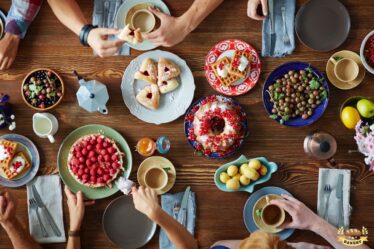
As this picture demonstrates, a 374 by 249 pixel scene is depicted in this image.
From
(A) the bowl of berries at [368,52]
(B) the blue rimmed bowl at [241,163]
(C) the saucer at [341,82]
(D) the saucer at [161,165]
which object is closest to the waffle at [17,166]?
(D) the saucer at [161,165]

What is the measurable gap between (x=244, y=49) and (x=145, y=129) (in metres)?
0.62

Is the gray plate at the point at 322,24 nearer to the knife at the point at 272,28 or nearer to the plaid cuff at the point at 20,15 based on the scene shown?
the knife at the point at 272,28

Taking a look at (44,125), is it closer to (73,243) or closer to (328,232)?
(73,243)

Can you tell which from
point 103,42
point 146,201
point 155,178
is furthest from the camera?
point 155,178

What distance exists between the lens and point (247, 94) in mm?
2113

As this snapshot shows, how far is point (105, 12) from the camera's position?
7.00ft

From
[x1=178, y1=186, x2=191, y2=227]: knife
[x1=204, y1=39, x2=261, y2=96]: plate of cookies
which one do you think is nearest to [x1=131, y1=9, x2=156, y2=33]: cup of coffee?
[x1=204, y1=39, x2=261, y2=96]: plate of cookies

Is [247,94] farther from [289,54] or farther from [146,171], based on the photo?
[146,171]

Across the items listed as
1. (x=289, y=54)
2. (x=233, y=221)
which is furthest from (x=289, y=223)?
(x=289, y=54)

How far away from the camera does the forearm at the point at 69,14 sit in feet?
6.75

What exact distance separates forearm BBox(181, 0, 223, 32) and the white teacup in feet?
2.60

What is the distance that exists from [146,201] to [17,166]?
682mm

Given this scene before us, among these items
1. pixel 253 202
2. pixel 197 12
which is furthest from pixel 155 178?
pixel 197 12

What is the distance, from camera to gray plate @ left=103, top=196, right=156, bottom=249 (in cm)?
211
